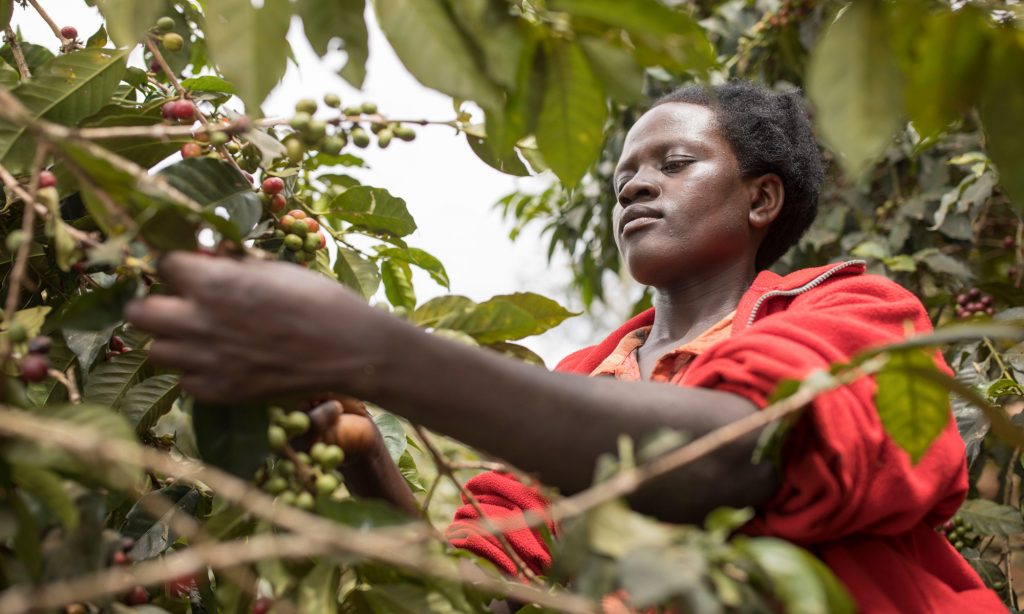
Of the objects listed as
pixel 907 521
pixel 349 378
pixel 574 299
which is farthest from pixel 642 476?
pixel 574 299

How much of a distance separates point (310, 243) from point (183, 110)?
0.80 ft

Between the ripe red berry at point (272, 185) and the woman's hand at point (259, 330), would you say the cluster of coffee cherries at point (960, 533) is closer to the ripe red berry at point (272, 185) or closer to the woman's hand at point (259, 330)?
the ripe red berry at point (272, 185)

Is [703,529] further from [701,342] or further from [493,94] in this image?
[493,94]

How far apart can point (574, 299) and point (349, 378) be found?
622 centimetres

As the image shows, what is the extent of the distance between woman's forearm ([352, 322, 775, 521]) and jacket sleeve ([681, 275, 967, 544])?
47 millimetres

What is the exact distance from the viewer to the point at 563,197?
4023mm

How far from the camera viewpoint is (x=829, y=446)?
1087 mm

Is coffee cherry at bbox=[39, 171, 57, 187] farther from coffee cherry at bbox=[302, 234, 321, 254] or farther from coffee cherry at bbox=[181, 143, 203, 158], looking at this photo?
coffee cherry at bbox=[302, 234, 321, 254]

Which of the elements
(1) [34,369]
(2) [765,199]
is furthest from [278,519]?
(2) [765,199]

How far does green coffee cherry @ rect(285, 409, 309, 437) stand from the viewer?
107 cm

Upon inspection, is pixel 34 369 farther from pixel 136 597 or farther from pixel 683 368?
pixel 683 368

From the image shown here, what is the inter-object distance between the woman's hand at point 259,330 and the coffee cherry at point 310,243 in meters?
0.41

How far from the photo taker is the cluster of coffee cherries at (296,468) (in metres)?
1.03

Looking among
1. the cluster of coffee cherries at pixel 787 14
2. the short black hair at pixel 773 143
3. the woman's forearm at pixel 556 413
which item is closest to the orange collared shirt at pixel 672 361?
the woman's forearm at pixel 556 413
